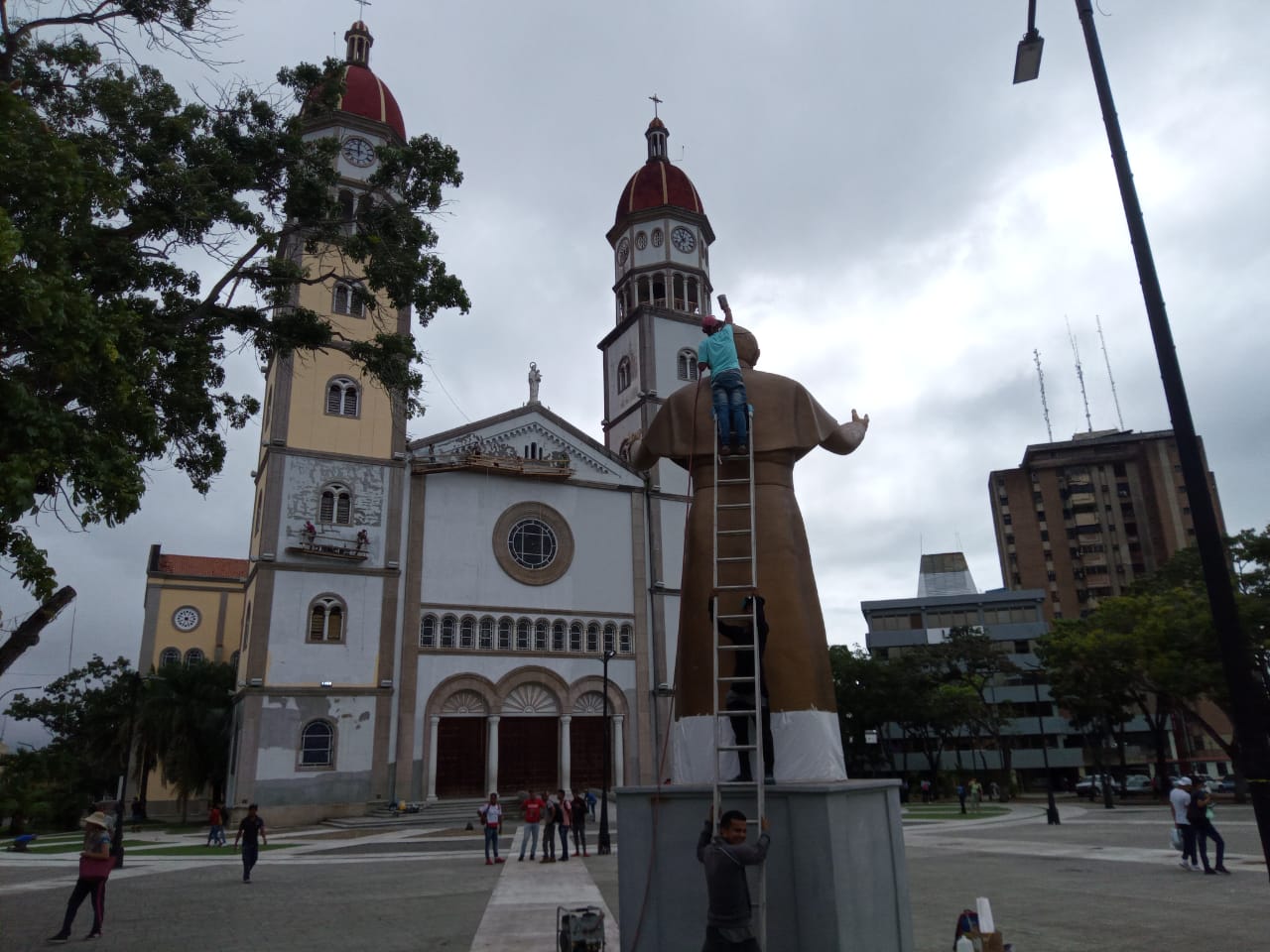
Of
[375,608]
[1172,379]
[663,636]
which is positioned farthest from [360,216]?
[663,636]

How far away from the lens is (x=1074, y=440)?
8212 cm

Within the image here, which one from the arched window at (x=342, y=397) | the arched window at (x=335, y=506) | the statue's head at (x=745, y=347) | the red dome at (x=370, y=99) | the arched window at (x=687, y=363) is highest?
the red dome at (x=370, y=99)

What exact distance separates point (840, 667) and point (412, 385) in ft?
133

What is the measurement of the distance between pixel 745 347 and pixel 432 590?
25.7 meters

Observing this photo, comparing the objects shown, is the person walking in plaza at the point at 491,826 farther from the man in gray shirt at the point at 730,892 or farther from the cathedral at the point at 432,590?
the man in gray shirt at the point at 730,892

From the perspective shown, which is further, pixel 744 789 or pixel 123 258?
pixel 123 258

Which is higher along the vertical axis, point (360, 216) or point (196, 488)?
point (360, 216)

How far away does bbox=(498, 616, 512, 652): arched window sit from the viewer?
33000mm

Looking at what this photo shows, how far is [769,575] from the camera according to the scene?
7359 millimetres

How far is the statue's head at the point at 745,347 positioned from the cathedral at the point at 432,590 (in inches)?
832

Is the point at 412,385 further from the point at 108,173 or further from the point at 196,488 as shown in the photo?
the point at 108,173

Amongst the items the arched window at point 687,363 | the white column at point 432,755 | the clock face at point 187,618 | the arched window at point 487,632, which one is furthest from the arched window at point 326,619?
the clock face at point 187,618

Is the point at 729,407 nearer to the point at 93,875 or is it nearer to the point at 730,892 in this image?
the point at 730,892

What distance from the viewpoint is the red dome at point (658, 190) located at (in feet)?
138
